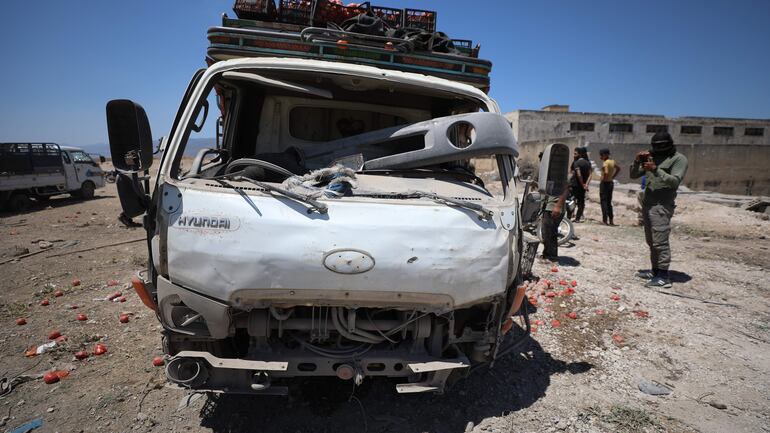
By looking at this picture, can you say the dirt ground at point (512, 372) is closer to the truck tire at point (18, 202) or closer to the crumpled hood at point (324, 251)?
the crumpled hood at point (324, 251)

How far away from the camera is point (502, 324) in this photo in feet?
8.88

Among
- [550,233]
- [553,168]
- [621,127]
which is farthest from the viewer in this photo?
[621,127]

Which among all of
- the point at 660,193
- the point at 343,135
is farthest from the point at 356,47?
the point at 660,193

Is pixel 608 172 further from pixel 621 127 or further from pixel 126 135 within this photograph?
pixel 621 127

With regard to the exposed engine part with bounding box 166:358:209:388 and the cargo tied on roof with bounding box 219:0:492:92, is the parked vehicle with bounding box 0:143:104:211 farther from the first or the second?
the exposed engine part with bounding box 166:358:209:388

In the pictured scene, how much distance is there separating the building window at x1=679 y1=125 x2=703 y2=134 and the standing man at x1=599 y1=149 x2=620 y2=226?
93.3 feet

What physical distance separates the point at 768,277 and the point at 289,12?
7.86 m

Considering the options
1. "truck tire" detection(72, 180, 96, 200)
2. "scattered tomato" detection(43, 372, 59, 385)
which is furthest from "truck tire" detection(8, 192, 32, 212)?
"scattered tomato" detection(43, 372, 59, 385)

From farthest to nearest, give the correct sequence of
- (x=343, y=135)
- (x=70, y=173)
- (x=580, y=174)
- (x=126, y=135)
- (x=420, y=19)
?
1. (x=70, y=173)
2. (x=580, y=174)
3. (x=420, y=19)
4. (x=343, y=135)
5. (x=126, y=135)

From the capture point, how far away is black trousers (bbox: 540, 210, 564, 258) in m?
6.39

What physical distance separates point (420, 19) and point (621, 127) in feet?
100

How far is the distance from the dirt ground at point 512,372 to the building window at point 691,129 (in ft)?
105

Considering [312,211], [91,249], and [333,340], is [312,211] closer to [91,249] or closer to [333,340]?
[333,340]

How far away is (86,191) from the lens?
14.4 m
